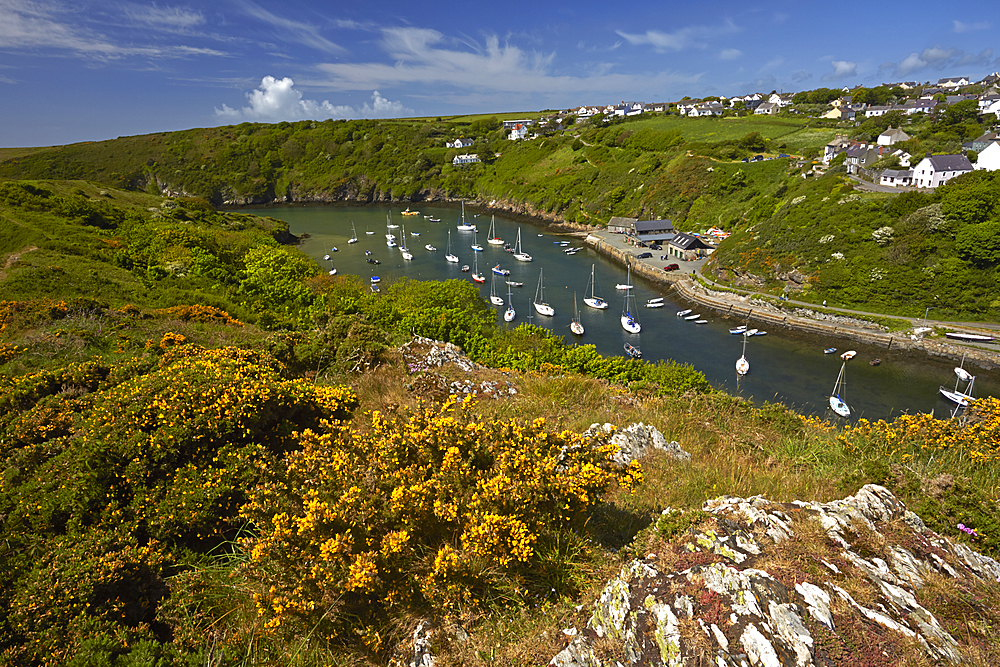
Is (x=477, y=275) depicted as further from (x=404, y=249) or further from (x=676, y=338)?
(x=676, y=338)

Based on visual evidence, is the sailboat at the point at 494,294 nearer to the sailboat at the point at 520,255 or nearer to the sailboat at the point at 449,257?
the sailboat at the point at 520,255

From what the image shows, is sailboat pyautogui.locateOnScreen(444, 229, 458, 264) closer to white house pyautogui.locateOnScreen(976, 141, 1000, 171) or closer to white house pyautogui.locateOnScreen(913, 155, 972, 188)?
white house pyautogui.locateOnScreen(913, 155, 972, 188)

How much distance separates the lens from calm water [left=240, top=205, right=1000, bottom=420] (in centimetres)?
3328

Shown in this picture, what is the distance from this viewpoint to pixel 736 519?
13.3 ft

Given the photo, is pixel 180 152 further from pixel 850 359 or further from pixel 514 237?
pixel 850 359

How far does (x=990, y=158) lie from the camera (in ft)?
180

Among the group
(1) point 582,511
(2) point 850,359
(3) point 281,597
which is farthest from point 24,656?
(2) point 850,359

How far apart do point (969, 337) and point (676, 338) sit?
22.8m

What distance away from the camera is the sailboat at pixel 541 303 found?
4691cm

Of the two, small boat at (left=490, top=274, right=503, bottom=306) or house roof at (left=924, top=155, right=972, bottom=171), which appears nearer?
small boat at (left=490, top=274, right=503, bottom=306)

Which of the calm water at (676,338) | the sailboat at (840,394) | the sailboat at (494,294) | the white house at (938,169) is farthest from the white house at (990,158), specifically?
the sailboat at (494,294)

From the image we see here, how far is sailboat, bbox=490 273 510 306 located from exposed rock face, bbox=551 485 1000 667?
4655 cm

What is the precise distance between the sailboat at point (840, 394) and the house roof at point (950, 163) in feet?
113

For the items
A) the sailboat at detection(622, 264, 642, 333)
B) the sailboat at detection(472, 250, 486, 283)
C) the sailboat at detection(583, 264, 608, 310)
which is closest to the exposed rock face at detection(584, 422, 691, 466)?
the sailboat at detection(622, 264, 642, 333)
